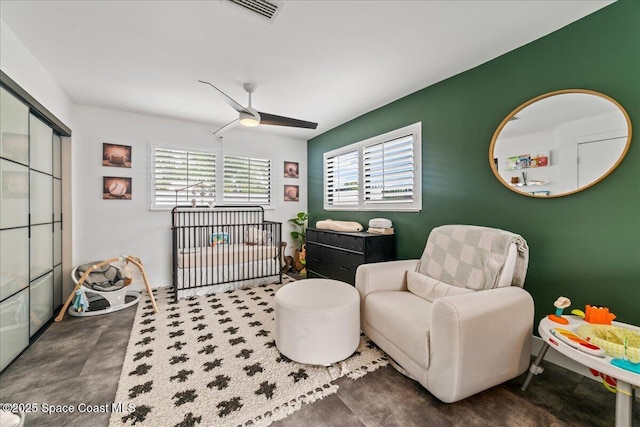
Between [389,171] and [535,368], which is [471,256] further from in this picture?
[389,171]

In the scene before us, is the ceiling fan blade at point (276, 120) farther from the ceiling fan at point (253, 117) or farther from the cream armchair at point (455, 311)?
the cream armchair at point (455, 311)

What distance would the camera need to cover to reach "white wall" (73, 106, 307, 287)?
3.45m

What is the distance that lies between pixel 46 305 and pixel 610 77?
5.26 meters

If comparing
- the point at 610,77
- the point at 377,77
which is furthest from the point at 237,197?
the point at 610,77

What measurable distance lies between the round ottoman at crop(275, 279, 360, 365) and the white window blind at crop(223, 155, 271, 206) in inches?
113

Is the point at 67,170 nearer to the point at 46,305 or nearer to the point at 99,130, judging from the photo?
the point at 99,130

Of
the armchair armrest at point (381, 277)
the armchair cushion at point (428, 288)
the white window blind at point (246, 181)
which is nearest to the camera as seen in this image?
the armchair cushion at point (428, 288)

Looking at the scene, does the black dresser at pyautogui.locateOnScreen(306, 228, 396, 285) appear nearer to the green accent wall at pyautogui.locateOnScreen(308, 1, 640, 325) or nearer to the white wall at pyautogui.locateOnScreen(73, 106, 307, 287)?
the green accent wall at pyautogui.locateOnScreen(308, 1, 640, 325)

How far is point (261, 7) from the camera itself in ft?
5.81

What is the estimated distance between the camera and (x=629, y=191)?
67.3 inches

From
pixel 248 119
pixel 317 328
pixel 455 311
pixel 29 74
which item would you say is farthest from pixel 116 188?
pixel 455 311

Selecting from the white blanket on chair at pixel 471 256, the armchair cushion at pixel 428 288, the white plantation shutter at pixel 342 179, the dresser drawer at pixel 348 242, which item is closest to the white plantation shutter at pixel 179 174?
the white plantation shutter at pixel 342 179

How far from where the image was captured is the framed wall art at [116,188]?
3.58 metres

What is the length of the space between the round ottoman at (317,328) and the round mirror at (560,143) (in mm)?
1780
